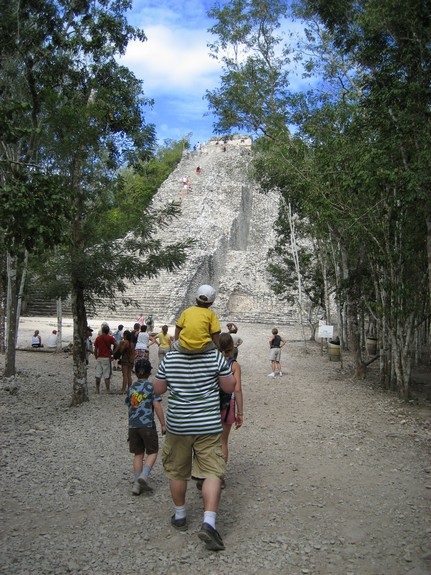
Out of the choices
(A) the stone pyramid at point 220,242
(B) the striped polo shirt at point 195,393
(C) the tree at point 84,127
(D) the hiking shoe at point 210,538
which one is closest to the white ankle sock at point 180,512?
(D) the hiking shoe at point 210,538

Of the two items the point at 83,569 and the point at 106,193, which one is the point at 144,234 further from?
the point at 83,569

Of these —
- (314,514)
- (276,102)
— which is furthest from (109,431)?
(276,102)

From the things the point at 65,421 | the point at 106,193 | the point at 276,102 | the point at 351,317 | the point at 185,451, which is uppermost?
the point at 276,102

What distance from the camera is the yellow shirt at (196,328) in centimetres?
354

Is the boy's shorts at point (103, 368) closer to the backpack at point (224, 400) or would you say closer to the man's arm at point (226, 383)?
the backpack at point (224, 400)

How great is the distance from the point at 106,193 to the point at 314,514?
6.30 m

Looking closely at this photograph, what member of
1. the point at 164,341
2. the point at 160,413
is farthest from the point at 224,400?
the point at 164,341

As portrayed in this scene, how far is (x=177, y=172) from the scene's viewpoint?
50.8m

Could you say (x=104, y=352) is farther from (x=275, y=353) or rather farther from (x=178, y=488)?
(x=178, y=488)

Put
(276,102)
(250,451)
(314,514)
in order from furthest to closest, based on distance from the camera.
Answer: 1. (276,102)
2. (250,451)
3. (314,514)

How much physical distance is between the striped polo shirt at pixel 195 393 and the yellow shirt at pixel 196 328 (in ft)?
0.30

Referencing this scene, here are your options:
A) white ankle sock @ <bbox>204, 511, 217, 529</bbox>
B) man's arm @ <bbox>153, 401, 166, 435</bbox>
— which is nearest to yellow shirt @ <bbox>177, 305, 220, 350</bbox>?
man's arm @ <bbox>153, 401, 166, 435</bbox>

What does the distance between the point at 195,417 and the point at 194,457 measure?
1.09 feet

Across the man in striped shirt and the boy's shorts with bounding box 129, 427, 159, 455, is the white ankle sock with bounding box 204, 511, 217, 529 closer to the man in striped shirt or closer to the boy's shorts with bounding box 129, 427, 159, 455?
the man in striped shirt
